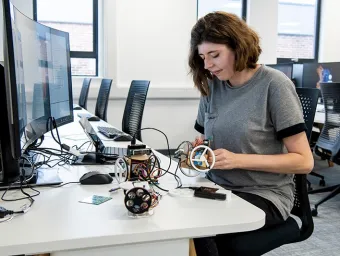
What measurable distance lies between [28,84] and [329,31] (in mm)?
5626

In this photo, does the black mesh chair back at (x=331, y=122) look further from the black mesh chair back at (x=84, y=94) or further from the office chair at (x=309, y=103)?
the black mesh chair back at (x=84, y=94)

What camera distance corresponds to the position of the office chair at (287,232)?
1.13 metres

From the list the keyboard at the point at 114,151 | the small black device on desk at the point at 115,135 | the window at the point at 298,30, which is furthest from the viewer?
the window at the point at 298,30

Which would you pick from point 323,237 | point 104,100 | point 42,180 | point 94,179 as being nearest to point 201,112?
point 94,179

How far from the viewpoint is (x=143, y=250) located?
0.83 metres

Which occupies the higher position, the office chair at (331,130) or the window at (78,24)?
the window at (78,24)

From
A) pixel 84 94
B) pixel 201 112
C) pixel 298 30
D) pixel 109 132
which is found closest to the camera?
pixel 201 112

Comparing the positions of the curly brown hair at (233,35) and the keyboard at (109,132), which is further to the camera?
the keyboard at (109,132)

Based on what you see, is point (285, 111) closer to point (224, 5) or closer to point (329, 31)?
point (224, 5)

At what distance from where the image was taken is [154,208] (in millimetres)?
948

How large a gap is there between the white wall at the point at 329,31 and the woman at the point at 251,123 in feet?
16.7

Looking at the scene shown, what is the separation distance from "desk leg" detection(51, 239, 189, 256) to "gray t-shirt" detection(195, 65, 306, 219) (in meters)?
0.46

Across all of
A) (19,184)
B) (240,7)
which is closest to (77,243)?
(19,184)

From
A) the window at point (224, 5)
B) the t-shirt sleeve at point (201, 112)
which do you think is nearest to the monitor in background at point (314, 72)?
the window at point (224, 5)
